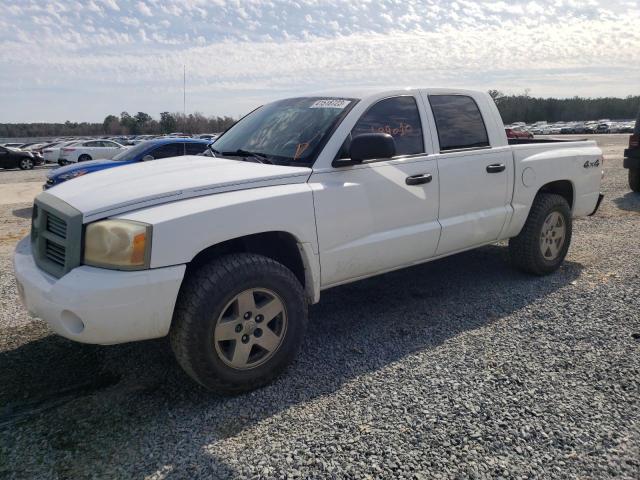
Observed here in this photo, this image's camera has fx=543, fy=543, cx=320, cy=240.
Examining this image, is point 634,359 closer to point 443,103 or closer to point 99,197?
point 443,103

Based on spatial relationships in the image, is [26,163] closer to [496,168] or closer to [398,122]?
[398,122]

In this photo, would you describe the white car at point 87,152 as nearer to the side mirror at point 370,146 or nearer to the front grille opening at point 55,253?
the front grille opening at point 55,253

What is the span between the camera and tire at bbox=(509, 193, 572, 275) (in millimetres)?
5141

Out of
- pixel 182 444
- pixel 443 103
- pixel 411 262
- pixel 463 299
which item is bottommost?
pixel 182 444

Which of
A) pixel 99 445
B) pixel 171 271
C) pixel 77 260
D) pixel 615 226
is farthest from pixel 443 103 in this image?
pixel 615 226

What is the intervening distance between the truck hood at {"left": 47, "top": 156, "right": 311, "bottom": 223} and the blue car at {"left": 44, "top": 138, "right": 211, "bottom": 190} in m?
7.02

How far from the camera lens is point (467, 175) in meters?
4.41

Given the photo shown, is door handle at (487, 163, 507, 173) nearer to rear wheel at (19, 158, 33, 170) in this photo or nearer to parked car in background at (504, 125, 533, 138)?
parked car in background at (504, 125, 533, 138)

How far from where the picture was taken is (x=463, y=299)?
4801mm

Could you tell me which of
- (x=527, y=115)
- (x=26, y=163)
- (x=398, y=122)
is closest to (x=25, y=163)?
(x=26, y=163)

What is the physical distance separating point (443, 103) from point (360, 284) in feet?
6.12

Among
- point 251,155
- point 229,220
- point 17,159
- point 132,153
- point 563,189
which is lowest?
point 229,220

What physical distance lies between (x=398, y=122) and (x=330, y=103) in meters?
0.54

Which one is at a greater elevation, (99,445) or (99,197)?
(99,197)
